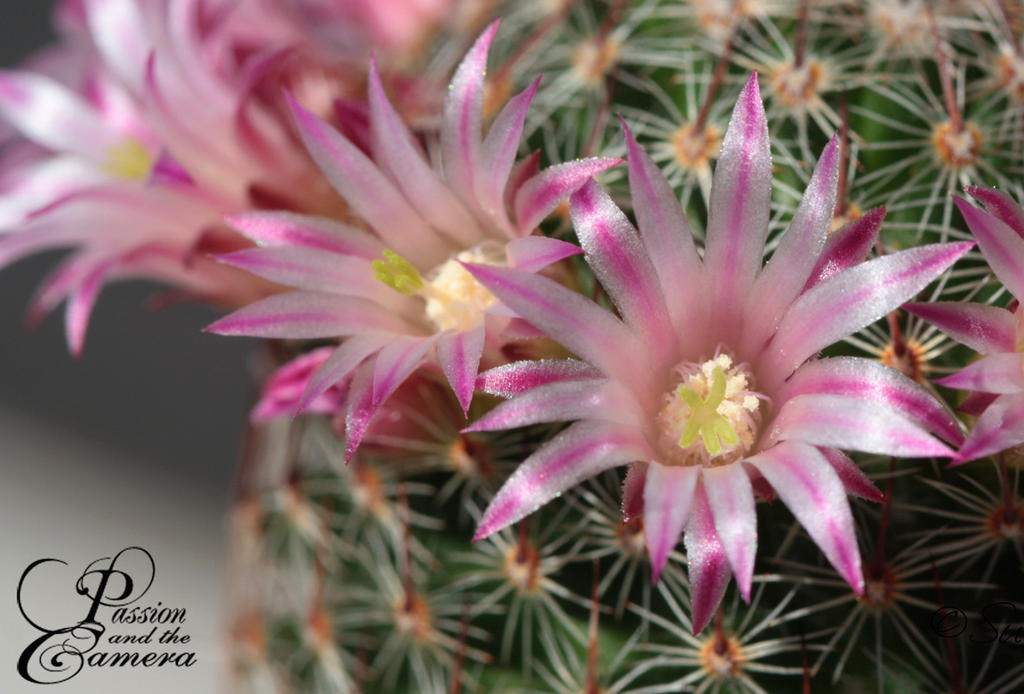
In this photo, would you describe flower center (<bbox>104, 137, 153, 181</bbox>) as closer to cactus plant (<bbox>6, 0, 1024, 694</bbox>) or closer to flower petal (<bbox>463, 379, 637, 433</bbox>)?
cactus plant (<bbox>6, 0, 1024, 694</bbox>)

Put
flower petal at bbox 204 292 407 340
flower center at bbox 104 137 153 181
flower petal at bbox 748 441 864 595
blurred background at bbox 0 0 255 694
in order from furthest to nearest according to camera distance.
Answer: blurred background at bbox 0 0 255 694 → flower center at bbox 104 137 153 181 → flower petal at bbox 204 292 407 340 → flower petal at bbox 748 441 864 595

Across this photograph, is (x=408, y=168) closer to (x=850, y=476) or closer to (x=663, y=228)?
(x=663, y=228)

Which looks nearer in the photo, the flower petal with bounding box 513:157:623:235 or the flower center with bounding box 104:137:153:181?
the flower petal with bounding box 513:157:623:235

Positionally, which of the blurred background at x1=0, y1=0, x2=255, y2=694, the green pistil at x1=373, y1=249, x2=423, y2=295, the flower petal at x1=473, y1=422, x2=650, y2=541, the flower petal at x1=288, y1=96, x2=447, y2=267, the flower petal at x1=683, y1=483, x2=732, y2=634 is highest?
the blurred background at x1=0, y1=0, x2=255, y2=694

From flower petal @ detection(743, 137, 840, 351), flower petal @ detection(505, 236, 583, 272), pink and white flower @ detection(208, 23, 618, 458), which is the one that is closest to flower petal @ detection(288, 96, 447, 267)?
pink and white flower @ detection(208, 23, 618, 458)

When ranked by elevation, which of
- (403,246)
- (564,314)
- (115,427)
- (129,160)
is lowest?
(564,314)

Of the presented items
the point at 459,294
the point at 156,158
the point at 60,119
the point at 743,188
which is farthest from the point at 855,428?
the point at 60,119

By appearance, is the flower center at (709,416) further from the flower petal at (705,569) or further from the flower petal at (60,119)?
the flower petal at (60,119)
